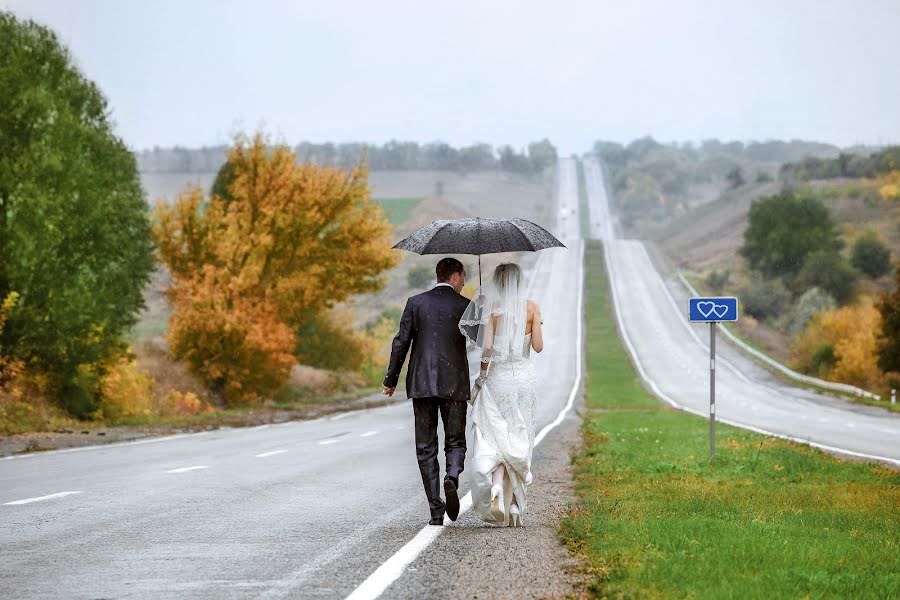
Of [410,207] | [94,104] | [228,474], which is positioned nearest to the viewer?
[228,474]

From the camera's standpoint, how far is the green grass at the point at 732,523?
816 centimetres

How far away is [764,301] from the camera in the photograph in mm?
112625

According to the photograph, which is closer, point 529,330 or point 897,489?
point 529,330

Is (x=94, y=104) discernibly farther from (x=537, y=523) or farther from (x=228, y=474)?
(x=537, y=523)

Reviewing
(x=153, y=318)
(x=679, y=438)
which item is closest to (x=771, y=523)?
(x=679, y=438)

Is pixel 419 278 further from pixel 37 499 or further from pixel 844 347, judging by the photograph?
pixel 37 499

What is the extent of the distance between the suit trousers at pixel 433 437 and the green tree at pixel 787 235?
375ft

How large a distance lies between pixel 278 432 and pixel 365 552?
22.0 m

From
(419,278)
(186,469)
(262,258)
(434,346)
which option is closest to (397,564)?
(434,346)

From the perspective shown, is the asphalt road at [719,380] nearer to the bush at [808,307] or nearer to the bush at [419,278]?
the bush at [808,307]

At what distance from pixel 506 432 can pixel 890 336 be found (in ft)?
192

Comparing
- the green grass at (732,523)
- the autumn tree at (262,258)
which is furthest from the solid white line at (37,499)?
the autumn tree at (262,258)

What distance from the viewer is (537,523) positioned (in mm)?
11969

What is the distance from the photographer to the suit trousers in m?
11.5
